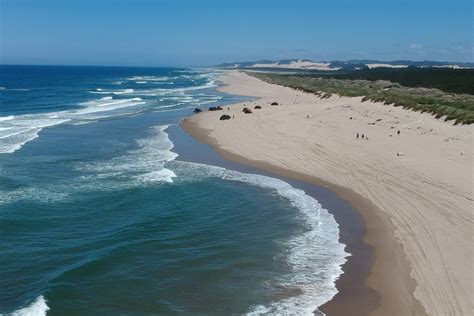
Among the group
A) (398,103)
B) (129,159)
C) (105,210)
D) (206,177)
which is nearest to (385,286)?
(105,210)

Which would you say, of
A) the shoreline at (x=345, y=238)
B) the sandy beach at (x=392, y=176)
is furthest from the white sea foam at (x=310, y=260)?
the sandy beach at (x=392, y=176)

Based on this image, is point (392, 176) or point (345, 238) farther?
point (392, 176)

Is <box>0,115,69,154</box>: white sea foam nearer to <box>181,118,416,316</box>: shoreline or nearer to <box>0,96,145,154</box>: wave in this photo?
<box>0,96,145,154</box>: wave

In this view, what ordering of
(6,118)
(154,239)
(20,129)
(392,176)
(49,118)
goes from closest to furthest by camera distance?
(154,239) < (392,176) < (20,129) < (49,118) < (6,118)

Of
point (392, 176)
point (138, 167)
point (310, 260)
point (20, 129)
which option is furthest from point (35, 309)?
point (20, 129)

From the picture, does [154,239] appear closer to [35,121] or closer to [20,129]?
[20,129]

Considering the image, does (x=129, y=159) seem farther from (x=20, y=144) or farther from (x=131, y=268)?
(x=131, y=268)

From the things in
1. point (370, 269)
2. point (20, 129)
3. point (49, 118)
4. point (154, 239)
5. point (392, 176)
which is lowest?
point (370, 269)
